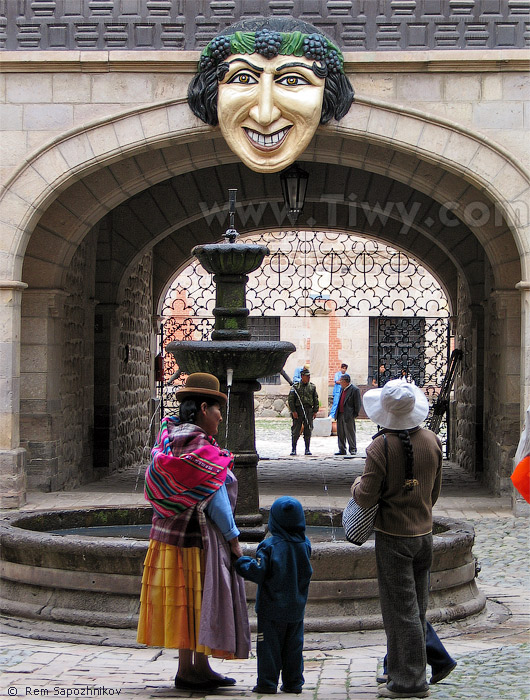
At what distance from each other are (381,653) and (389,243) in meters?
12.1

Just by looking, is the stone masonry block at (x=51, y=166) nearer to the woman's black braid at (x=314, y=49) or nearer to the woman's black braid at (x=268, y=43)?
the woman's black braid at (x=268, y=43)

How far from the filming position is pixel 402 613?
15.8 feet

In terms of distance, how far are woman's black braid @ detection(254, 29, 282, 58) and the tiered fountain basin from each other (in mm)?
5979

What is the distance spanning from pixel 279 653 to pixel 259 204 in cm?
1192

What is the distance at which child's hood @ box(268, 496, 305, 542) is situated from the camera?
4.87 meters

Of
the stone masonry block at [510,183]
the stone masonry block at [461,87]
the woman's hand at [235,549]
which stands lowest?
the woman's hand at [235,549]

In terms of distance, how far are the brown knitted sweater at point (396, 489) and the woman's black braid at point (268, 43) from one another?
6858 millimetres

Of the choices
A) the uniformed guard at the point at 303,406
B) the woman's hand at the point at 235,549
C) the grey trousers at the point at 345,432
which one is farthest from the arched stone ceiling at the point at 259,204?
the woman's hand at the point at 235,549

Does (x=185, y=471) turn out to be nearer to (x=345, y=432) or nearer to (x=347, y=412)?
(x=347, y=412)

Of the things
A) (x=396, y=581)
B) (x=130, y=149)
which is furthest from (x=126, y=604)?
(x=130, y=149)

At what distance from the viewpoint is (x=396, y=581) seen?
4.84 meters

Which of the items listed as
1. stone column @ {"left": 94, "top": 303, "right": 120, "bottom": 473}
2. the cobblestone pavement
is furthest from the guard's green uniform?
the cobblestone pavement

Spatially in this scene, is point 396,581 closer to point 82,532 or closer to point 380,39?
point 82,532

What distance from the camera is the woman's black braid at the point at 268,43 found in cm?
1095
